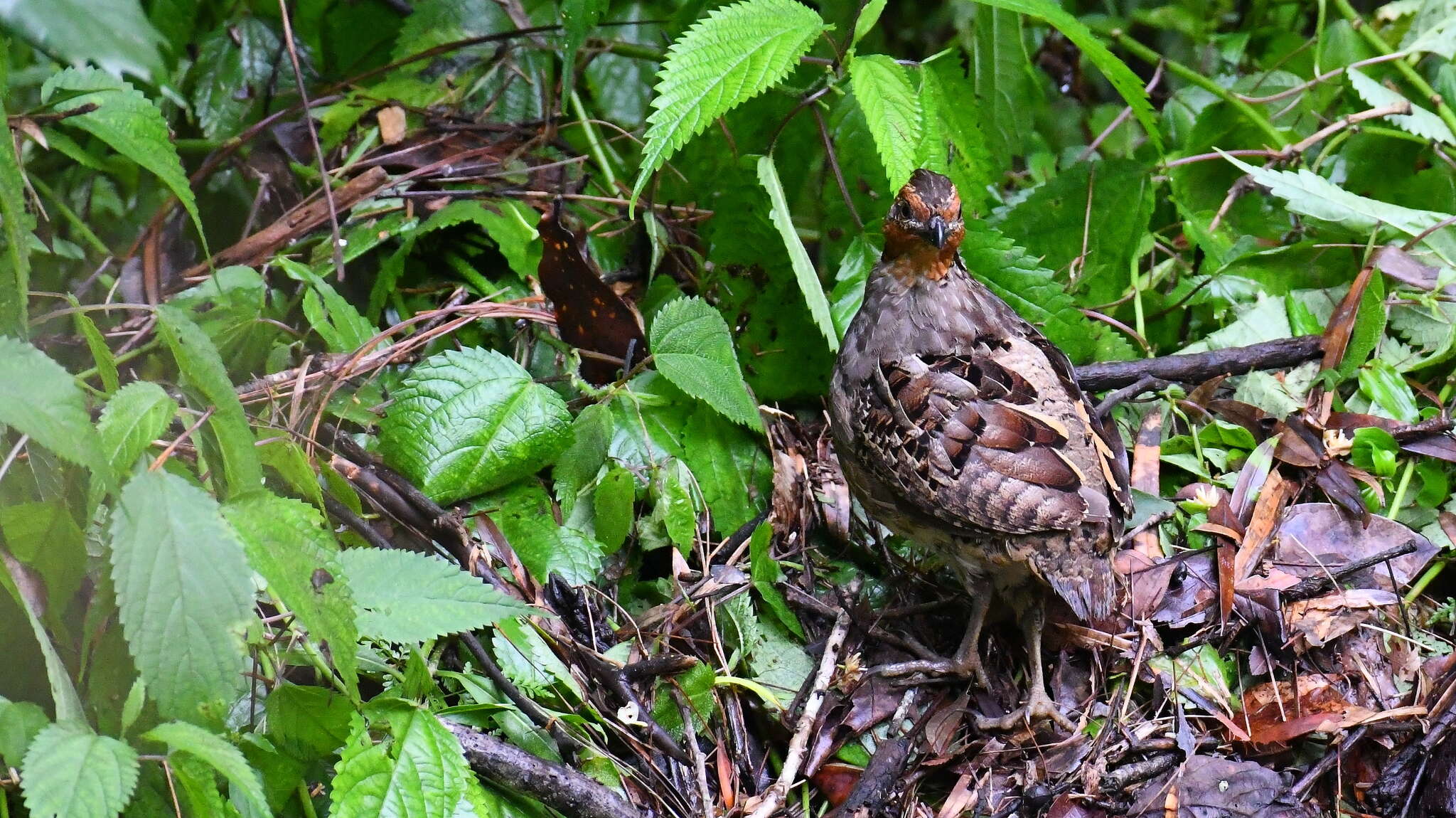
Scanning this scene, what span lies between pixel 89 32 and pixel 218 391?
78cm

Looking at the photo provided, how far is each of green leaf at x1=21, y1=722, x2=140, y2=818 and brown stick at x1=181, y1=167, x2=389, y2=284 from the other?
2214 mm

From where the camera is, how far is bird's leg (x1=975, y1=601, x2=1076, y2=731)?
10.4ft

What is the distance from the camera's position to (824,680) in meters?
Answer: 3.18

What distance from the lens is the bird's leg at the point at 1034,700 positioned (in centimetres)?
316

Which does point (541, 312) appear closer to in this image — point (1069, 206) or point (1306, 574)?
point (1069, 206)

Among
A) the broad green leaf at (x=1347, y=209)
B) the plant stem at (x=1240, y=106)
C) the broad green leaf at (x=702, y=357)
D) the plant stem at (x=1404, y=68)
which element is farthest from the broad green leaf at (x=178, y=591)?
the plant stem at (x=1404, y=68)

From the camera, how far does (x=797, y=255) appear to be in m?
3.33

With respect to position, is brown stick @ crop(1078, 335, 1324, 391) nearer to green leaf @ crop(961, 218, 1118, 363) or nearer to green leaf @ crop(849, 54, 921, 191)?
green leaf @ crop(961, 218, 1118, 363)

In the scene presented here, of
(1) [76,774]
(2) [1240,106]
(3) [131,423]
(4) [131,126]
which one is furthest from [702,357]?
(2) [1240,106]

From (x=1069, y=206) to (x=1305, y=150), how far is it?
1140mm

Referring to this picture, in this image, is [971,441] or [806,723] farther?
[971,441]

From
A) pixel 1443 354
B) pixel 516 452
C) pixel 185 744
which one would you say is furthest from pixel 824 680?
pixel 1443 354

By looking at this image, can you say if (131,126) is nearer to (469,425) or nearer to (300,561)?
(300,561)

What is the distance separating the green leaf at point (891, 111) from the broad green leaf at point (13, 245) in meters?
1.89
